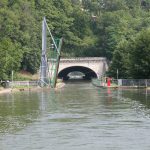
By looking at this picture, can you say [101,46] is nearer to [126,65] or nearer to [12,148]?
[126,65]

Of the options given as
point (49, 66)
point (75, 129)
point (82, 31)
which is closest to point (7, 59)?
point (49, 66)

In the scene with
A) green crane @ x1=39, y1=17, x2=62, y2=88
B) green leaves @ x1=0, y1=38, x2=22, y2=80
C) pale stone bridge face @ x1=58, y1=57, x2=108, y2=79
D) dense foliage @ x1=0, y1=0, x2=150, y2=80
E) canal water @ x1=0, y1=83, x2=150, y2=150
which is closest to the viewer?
canal water @ x1=0, y1=83, x2=150, y2=150

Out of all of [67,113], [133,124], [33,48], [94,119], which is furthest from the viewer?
[33,48]

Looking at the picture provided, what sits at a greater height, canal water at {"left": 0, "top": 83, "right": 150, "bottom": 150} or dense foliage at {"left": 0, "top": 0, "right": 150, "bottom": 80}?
dense foliage at {"left": 0, "top": 0, "right": 150, "bottom": 80}

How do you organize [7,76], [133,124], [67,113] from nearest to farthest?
[133,124] < [67,113] < [7,76]

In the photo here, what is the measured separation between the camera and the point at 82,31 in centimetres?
17525

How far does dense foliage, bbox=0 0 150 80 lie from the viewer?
10024 centimetres

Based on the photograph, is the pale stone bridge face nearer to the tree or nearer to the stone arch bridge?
the stone arch bridge

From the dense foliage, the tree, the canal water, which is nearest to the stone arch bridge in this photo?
the dense foliage

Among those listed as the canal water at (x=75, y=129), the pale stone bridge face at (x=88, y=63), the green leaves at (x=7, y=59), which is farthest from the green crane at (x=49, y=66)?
the canal water at (x=75, y=129)

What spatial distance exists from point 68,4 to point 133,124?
473 ft

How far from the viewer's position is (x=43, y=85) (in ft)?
334

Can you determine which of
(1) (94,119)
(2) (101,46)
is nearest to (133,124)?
(1) (94,119)

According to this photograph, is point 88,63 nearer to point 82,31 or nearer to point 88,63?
point 88,63
